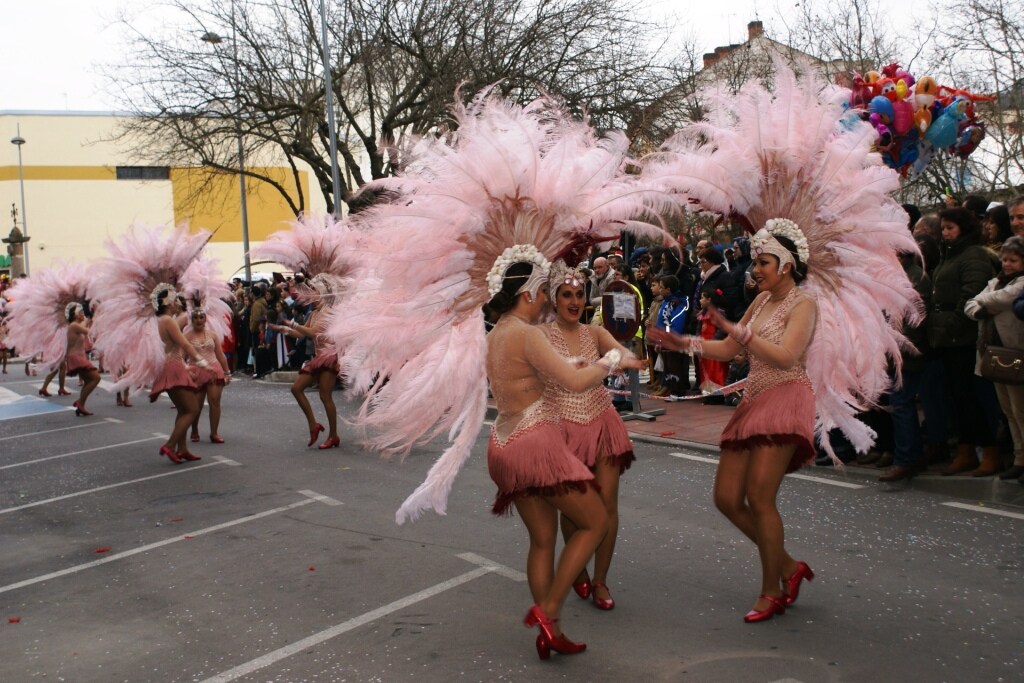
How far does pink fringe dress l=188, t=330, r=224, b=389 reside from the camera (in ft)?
32.8

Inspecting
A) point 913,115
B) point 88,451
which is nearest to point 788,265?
point 913,115

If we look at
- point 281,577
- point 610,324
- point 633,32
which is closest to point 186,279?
point 610,324

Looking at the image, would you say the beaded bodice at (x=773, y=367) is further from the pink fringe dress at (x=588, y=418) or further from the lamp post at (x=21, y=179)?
the lamp post at (x=21, y=179)

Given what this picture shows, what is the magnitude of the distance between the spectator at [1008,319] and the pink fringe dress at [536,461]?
3.85 m

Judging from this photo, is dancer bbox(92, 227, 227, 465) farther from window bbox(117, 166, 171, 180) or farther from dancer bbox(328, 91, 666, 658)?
window bbox(117, 166, 171, 180)

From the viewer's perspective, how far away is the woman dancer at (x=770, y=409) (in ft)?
14.6

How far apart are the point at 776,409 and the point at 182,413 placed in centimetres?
689

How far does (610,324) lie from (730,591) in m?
4.61

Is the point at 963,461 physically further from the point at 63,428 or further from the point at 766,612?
the point at 63,428

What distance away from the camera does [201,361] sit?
9.85 metres

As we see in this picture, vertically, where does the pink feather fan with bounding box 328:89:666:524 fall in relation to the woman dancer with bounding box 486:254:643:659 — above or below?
above

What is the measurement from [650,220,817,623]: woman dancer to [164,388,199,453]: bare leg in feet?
21.4

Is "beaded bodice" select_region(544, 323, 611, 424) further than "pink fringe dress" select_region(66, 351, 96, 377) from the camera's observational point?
No

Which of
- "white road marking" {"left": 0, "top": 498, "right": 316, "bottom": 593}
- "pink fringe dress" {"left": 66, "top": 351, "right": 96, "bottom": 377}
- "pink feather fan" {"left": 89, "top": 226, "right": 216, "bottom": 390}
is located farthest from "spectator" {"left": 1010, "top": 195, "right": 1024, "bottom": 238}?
"pink fringe dress" {"left": 66, "top": 351, "right": 96, "bottom": 377}
